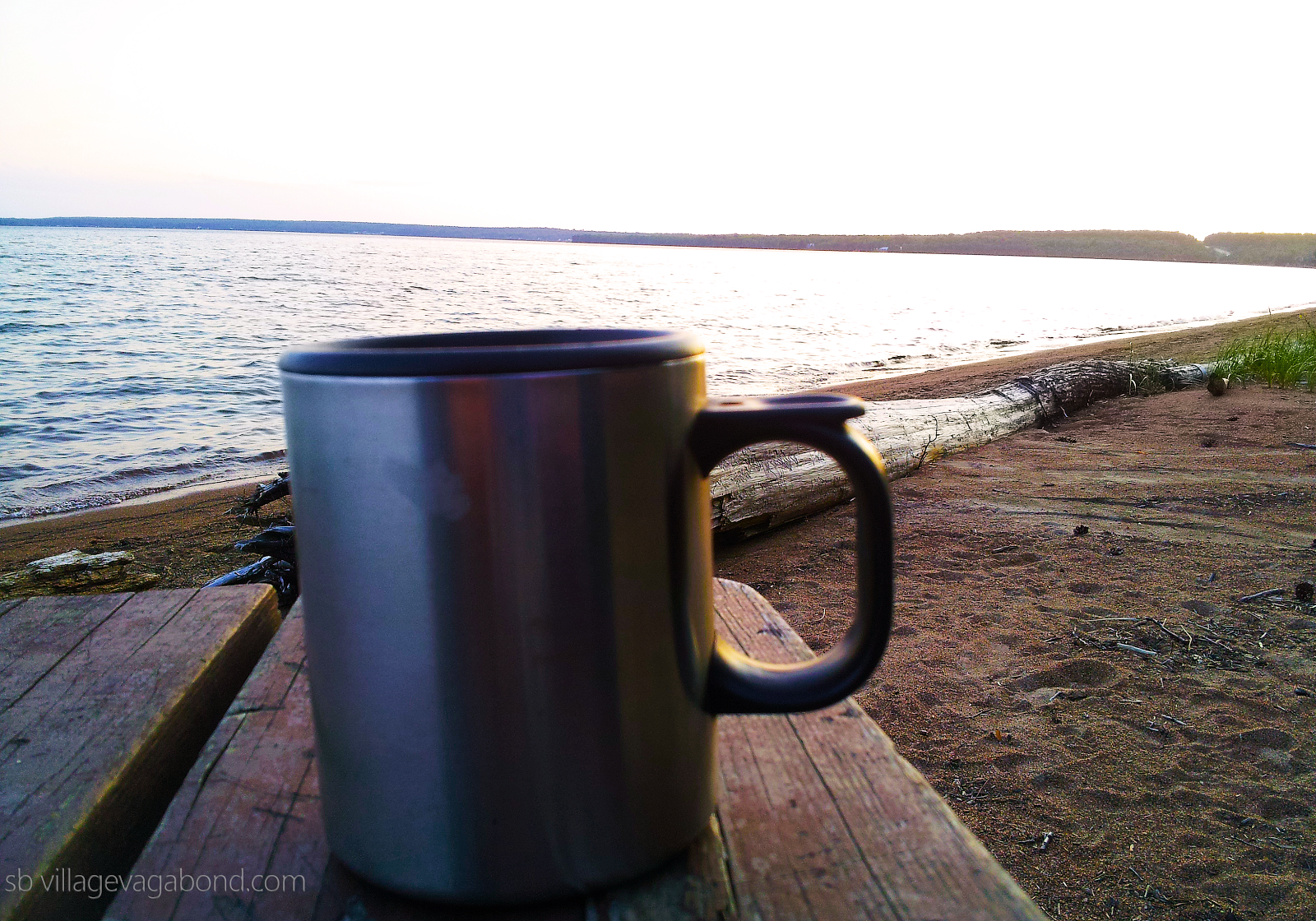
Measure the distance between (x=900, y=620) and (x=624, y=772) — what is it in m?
2.79

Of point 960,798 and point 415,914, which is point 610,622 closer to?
point 415,914

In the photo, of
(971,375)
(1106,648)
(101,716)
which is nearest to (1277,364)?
(971,375)

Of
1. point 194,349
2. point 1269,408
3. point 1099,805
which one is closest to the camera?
point 1099,805

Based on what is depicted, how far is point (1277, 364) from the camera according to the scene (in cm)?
708

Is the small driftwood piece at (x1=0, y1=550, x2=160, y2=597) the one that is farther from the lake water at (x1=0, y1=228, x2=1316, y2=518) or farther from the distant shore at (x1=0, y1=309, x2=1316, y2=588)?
the lake water at (x1=0, y1=228, x2=1316, y2=518)

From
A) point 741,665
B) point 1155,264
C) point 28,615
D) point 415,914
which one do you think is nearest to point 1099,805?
point 741,665

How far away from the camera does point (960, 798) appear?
2078 mm

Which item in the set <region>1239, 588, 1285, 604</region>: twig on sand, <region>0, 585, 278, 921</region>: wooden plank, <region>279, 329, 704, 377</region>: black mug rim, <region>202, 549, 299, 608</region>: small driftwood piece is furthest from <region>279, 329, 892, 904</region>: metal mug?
<region>202, 549, 299, 608</region>: small driftwood piece

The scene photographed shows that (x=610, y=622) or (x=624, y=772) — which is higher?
(x=610, y=622)

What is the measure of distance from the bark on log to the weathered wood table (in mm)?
2265

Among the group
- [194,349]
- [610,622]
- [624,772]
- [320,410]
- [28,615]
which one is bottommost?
[194,349]

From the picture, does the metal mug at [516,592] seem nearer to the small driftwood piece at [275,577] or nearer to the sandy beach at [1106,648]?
the sandy beach at [1106,648]

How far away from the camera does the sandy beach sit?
1839mm

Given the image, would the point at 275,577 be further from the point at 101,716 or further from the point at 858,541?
the point at 858,541
